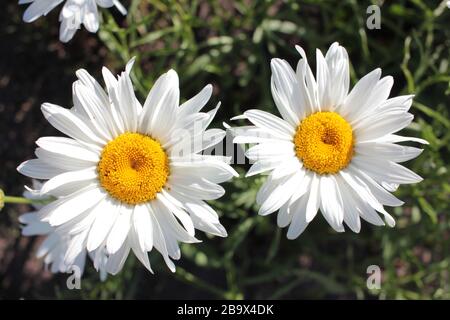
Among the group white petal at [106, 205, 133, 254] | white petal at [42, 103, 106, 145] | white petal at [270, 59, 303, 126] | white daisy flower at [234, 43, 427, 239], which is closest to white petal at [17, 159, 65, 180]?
white petal at [42, 103, 106, 145]

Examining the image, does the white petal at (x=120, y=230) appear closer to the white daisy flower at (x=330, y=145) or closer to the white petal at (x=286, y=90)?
the white daisy flower at (x=330, y=145)

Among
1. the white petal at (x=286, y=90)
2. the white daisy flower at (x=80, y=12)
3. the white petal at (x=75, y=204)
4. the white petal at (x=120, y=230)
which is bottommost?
the white petal at (x=120, y=230)

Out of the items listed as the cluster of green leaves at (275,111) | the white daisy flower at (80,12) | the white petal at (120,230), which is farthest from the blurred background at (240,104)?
the white petal at (120,230)

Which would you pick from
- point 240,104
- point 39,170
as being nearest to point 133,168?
point 39,170

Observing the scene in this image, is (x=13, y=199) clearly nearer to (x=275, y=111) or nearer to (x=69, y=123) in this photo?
(x=69, y=123)
